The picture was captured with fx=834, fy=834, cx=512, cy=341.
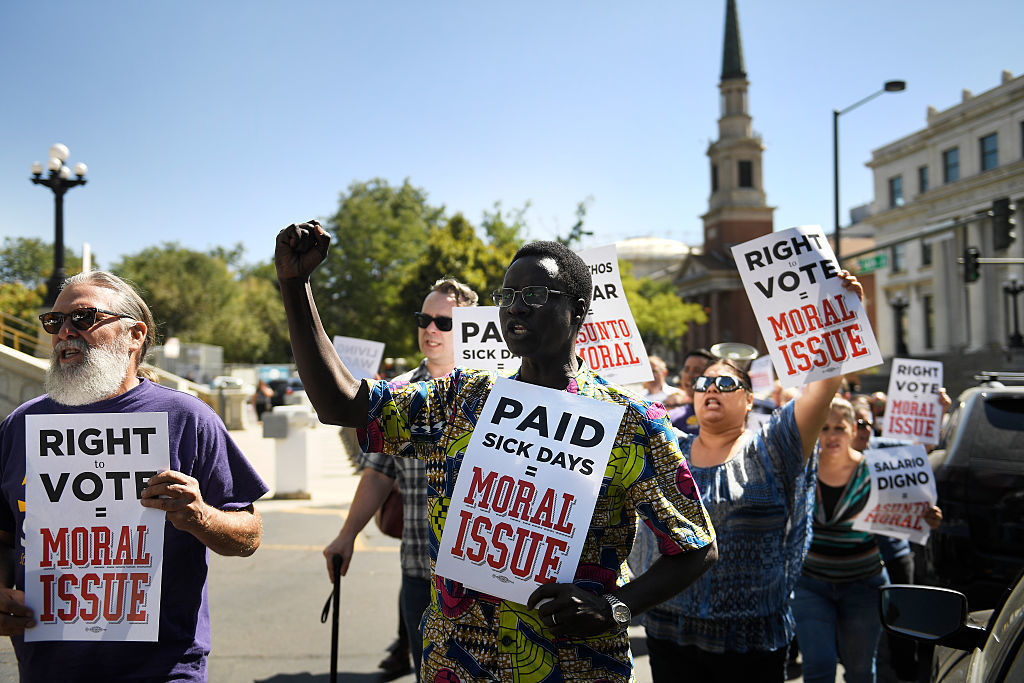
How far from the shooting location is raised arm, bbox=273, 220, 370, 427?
2070 millimetres

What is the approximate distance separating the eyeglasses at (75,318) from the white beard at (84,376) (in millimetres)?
50

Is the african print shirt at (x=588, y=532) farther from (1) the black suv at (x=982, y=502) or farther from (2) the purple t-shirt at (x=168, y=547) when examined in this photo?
(1) the black suv at (x=982, y=502)

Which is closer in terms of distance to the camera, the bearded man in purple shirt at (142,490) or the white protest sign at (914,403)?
the bearded man in purple shirt at (142,490)

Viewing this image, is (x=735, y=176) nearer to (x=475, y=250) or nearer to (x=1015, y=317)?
(x=1015, y=317)

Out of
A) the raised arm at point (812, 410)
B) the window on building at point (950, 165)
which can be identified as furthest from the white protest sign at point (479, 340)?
the window on building at point (950, 165)

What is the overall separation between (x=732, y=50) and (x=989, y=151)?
36.3m

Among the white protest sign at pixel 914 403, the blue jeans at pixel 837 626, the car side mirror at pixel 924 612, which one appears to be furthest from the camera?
the white protest sign at pixel 914 403

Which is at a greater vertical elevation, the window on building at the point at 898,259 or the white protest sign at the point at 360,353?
the window on building at the point at 898,259

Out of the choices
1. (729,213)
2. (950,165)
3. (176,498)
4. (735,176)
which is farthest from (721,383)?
(735,176)

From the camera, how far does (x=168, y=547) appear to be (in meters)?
2.61

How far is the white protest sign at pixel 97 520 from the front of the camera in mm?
Result: 2432

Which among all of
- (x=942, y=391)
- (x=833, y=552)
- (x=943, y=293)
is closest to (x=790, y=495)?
(x=833, y=552)

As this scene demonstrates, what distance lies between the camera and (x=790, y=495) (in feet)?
11.3

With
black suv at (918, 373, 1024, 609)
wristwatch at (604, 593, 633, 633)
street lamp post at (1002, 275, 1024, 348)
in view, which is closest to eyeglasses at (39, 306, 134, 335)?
wristwatch at (604, 593, 633, 633)
